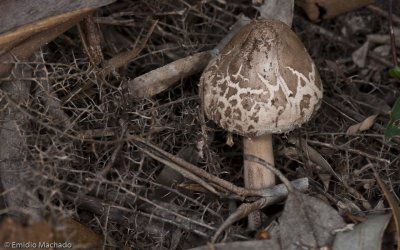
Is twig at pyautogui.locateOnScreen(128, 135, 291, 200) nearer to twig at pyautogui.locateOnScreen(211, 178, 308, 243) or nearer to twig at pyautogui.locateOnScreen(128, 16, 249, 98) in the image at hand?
twig at pyautogui.locateOnScreen(211, 178, 308, 243)

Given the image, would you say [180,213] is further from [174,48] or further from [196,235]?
[174,48]

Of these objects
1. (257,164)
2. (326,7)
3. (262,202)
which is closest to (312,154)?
(257,164)

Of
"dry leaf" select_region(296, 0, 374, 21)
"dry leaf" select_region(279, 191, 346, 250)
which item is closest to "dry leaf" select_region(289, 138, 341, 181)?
"dry leaf" select_region(279, 191, 346, 250)

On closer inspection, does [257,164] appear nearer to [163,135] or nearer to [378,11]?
[163,135]

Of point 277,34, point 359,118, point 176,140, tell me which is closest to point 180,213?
point 176,140

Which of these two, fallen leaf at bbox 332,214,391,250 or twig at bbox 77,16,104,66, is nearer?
fallen leaf at bbox 332,214,391,250

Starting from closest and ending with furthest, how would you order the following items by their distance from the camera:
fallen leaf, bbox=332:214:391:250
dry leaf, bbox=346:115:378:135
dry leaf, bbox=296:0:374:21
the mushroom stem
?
1. fallen leaf, bbox=332:214:391:250
2. the mushroom stem
3. dry leaf, bbox=346:115:378:135
4. dry leaf, bbox=296:0:374:21
